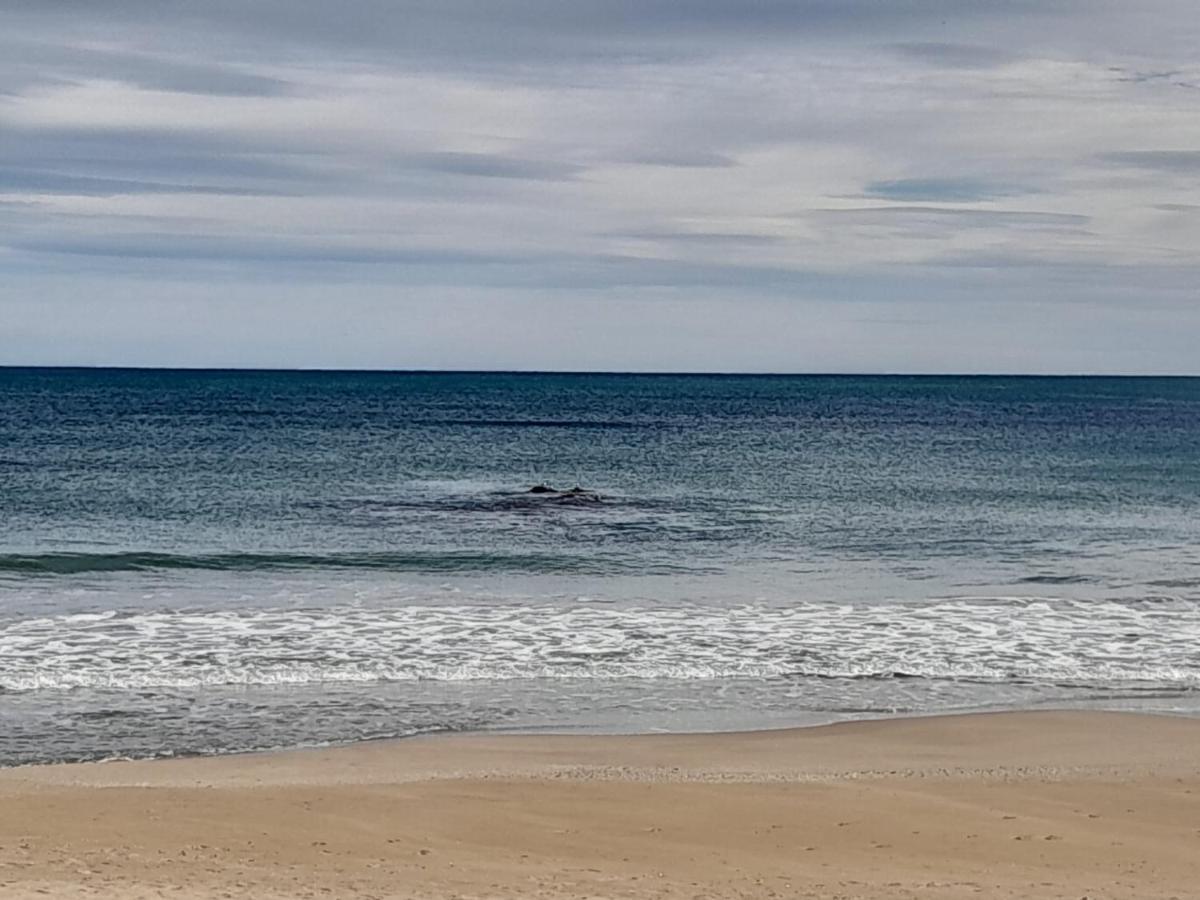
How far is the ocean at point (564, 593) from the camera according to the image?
1594cm

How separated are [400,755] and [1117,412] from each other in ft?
368

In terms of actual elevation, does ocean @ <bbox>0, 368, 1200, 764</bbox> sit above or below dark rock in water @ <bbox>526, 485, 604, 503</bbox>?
below

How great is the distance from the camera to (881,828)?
10.9 metres

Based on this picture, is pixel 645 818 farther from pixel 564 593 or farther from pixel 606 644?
pixel 564 593

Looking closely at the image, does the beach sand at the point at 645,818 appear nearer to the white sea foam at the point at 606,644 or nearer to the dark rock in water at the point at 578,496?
the white sea foam at the point at 606,644

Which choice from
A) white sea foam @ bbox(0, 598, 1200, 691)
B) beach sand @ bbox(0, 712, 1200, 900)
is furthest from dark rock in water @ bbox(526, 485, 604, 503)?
beach sand @ bbox(0, 712, 1200, 900)

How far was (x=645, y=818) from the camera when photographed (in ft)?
36.5

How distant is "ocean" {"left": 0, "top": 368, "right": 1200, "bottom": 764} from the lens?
15.9 metres

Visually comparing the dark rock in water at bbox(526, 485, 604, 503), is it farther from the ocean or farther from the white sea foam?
the white sea foam

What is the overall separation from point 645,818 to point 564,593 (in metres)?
12.9

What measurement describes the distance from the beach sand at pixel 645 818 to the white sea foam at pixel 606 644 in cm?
320

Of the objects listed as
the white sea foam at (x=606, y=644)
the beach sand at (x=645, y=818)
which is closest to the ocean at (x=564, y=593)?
the white sea foam at (x=606, y=644)

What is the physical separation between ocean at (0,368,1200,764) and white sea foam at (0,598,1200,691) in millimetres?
69

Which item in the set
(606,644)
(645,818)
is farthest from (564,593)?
(645,818)
